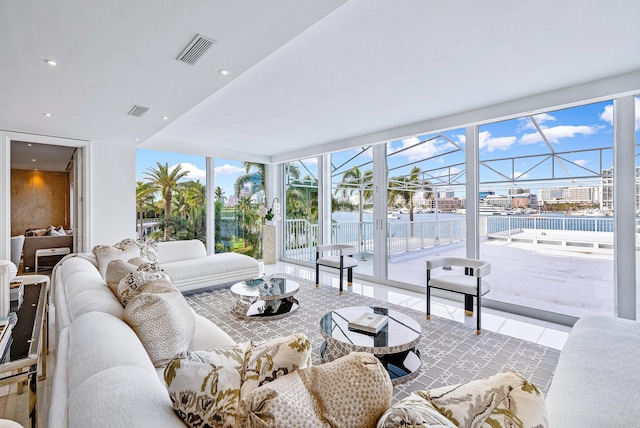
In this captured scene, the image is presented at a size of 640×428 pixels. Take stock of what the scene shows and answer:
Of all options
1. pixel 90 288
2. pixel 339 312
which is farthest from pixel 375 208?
pixel 90 288

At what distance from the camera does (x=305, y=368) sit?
0.85 meters

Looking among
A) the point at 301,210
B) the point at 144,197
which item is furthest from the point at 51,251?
the point at 301,210

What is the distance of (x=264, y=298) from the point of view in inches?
128

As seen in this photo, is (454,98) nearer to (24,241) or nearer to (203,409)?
(203,409)

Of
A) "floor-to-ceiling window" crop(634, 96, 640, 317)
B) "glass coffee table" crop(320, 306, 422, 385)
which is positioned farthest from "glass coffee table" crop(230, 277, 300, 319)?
"floor-to-ceiling window" crop(634, 96, 640, 317)

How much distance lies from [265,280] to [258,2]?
2.99 m

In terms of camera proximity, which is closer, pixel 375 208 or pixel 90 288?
pixel 90 288

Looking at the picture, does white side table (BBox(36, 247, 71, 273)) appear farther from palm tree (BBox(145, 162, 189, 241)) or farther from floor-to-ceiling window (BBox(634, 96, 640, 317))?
floor-to-ceiling window (BBox(634, 96, 640, 317))

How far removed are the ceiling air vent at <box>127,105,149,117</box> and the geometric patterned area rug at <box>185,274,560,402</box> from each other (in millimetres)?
2375

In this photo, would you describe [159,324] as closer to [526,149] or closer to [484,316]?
[484,316]

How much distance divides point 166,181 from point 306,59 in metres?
4.25

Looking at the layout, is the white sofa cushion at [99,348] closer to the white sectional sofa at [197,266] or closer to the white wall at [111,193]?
the white sectional sofa at [197,266]

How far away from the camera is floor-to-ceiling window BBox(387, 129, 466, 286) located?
4.30m

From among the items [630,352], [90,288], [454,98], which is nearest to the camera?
[630,352]
